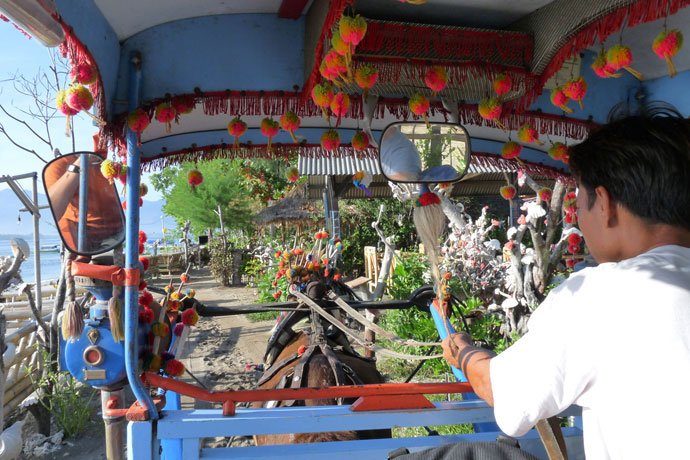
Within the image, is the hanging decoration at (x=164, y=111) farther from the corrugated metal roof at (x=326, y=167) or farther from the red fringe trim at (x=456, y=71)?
the corrugated metal roof at (x=326, y=167)

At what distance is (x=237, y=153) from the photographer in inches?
111

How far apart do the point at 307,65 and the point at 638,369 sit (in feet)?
5.44

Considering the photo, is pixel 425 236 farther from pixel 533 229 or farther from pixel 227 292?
pixel 227 292

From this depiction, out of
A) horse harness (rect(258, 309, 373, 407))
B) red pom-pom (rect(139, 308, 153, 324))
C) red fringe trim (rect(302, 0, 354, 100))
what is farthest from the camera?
horse harness (rect(258, 309, 373, 407))

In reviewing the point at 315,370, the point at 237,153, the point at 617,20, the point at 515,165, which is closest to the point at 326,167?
the point at 515,165

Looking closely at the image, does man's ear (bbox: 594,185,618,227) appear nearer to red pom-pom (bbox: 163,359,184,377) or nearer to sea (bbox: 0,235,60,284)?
red pom-pom (bbox: 163,359,184,377)

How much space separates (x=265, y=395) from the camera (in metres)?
1.72

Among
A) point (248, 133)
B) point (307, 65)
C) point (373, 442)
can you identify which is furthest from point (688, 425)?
point (248, 133)

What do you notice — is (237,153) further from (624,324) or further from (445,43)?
(624,324)

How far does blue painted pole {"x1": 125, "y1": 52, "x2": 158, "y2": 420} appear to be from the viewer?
1687 mm

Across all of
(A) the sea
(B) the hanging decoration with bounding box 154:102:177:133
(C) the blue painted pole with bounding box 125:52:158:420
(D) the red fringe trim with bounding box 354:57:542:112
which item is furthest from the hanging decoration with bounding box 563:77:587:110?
(A) the sea

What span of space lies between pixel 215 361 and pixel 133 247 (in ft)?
20.0

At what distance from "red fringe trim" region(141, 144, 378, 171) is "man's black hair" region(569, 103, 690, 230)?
1.70m

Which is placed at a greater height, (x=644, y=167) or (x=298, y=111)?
(x=298, y=111)
